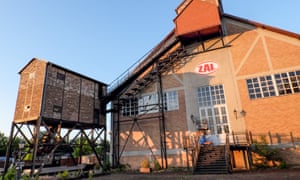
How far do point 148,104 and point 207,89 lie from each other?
5350mm

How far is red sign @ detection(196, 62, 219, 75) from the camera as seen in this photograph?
15.5 metres

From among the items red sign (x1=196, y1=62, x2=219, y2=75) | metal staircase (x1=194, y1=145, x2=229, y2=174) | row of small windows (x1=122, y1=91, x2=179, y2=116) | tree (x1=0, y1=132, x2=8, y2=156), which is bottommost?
metal staircase (x1=194, y1=145, x2=229, y2=174)

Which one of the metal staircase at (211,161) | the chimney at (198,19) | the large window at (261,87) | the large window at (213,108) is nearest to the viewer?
the metal staircase at (211,161)

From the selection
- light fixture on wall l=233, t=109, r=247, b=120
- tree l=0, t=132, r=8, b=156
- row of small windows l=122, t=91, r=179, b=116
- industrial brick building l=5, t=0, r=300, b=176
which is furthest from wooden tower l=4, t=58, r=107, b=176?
tree l=0, t=132, r=8, b=156

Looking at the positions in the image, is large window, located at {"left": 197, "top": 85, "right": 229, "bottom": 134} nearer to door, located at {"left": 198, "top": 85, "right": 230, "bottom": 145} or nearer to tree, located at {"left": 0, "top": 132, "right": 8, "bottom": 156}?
door, located at {"left": 198, "top": 85, "right": 230, "bottom": 145}

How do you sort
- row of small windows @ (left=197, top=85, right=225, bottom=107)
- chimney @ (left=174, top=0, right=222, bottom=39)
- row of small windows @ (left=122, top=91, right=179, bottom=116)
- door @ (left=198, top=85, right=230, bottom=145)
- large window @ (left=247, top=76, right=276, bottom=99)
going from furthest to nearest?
row of small windows @ (left=122, top=91, right=179, bottom=116)
chimney @ (left=174, top=0, right=222, bottom=39)
row of small windows @ (left=197, top=85, right=225, bottom=107)
door @ (left=198, top=85, right=230, bottom=145)
large window @ (left=247, top=76, right=276, bottom=99)

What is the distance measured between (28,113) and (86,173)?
19.6 feet

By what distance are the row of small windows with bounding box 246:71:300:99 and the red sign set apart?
106 inches

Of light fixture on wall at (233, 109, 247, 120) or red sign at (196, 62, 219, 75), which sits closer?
light fixture on wall at (233, 109, 247, 120)

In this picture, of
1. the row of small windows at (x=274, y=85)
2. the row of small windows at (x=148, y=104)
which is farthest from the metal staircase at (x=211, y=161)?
the row of small windows at (x=274, y=85)

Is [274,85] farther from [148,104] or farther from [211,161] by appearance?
[148,104]

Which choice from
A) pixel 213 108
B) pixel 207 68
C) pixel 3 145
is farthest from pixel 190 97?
pixel 3 145

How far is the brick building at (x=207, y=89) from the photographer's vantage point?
1322 centimetres

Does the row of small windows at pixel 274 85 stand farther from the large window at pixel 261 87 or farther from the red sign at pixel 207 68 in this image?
the red sign at pixel 207 68
